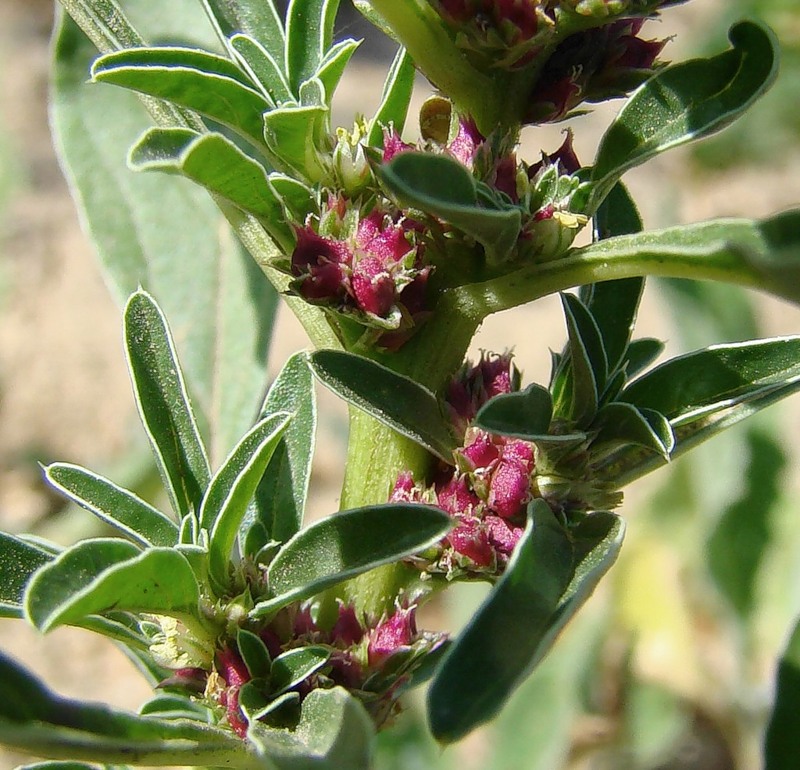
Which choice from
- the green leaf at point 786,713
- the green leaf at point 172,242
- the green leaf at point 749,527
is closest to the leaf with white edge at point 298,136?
the green leaf at point 172,242

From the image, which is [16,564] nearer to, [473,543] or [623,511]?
[473,543]

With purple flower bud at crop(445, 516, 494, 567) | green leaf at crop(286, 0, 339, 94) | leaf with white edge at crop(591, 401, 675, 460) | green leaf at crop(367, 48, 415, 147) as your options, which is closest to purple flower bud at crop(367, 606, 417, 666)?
purple flower bud at crop(445, 516, 494, 567)

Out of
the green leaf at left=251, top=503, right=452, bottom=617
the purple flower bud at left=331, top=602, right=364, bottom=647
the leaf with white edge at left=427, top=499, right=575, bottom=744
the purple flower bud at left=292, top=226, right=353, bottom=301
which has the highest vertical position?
the purple flower bud at left=292, top=226, right=353, bottom=301

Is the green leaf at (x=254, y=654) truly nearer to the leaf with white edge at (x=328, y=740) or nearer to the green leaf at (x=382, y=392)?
the leaf with white edge at (x=328, y=740)

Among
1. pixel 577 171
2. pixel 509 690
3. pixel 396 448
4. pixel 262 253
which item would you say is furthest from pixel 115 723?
pixel 577 171

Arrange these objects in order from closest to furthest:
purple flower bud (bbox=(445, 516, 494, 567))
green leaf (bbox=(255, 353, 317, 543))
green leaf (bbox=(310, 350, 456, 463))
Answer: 1. green leaf (bbox=(310, 350, 456, 463))
2. purple flower bud (bbox=(445, 516, 494, 567))
3. green leaf (bbox=(255, 353, 317, 543))

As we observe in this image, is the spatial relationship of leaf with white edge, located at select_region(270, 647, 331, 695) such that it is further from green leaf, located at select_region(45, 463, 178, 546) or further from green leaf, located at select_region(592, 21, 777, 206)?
green leaf, located at select_region(592, 21, 777, 206)

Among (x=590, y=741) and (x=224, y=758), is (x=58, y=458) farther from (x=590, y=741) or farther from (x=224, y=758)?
(x=224, y=758)
